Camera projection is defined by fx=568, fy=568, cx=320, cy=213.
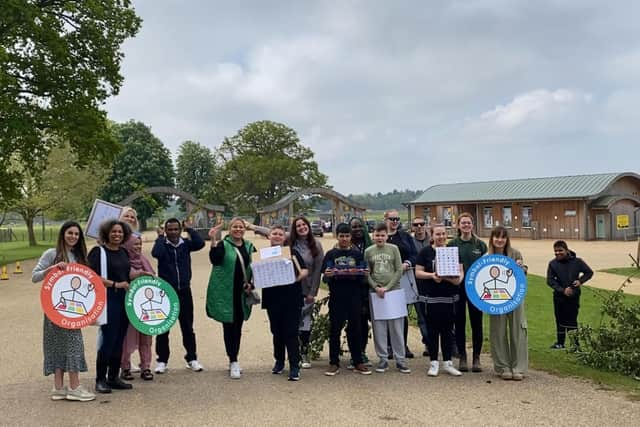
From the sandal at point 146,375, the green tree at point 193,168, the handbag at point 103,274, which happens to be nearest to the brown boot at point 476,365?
the sandal at point 146,375

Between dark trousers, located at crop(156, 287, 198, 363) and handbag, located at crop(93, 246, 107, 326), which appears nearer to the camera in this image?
handbag, located at crop(93, 246, 107, 326)

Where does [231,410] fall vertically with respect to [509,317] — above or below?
below

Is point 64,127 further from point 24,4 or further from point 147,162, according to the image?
point 147,162

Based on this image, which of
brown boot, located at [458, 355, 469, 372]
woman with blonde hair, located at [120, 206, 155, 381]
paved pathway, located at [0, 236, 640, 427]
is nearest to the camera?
paved pathway, located at [0, 236, 640, 427]

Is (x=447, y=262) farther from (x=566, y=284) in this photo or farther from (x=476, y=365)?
(x=566, y=284)

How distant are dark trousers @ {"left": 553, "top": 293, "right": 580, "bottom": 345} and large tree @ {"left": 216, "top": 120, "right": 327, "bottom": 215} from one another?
53.9 meters

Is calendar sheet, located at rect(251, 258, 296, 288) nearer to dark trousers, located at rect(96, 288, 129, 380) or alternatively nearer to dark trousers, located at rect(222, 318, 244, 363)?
dark trousers, located at rect(222, 318, 244, 363)

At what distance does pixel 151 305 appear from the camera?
614 centimetres

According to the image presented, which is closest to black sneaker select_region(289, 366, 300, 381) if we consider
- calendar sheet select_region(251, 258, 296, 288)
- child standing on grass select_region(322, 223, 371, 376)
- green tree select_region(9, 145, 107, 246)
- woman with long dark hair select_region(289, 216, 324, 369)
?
child standing on grass select_region(322, 223, 371, 376)

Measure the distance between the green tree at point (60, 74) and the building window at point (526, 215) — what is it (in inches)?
1188

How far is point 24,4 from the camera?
19.5 metres

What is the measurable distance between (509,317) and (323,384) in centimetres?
229

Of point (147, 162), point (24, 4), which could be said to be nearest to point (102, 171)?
point (147, 162)

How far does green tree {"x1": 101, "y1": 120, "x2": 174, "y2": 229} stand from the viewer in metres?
62.1
